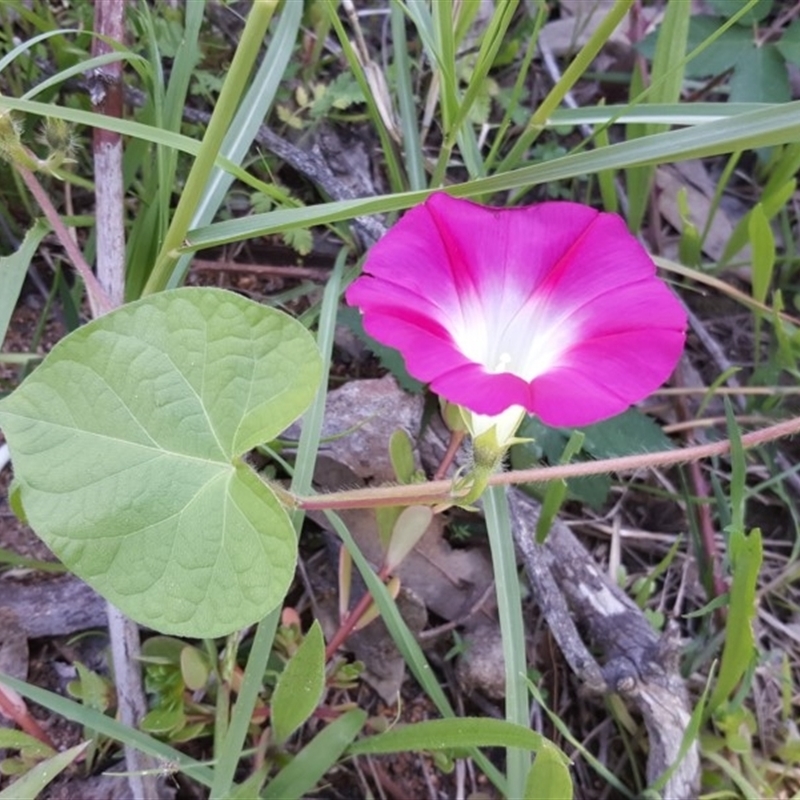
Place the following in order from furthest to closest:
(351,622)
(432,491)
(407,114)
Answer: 1. (407,114)
2. (351,622)
3. (432,491)

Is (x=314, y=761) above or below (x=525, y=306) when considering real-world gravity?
below

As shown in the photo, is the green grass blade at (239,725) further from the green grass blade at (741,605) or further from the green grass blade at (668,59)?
the green grass blade at (668,59)

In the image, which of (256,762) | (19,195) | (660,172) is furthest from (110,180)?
(660,172)

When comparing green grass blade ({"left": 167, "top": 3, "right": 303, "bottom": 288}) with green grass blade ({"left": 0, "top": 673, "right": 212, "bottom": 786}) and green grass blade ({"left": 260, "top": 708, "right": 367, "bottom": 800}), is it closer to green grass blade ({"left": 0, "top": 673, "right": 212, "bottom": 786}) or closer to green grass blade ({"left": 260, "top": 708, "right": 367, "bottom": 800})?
green grass blade ({"left": 0, "top": 673, "right": 212, "bottom": 786})

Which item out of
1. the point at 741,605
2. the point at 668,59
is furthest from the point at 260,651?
the point at 668,59

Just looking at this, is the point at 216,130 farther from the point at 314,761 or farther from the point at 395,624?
the point at 314,761

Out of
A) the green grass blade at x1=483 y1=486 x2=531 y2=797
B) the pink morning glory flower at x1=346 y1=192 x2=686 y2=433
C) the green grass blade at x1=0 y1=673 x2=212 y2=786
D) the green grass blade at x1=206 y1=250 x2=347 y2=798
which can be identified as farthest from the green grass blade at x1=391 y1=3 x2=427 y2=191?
the green grass blade at x1=0 y1=673 x2=212 y2=786

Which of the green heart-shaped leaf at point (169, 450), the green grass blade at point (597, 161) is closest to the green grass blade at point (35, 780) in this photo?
the green heart-shaped leaf at point (169, 450)
